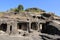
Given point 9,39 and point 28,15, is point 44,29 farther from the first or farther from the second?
point 9,39

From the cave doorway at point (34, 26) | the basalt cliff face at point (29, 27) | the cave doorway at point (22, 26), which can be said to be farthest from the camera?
the cave doorway at point (34, 26)

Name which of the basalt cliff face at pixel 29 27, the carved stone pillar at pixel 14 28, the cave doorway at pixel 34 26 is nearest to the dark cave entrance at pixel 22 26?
the basalt cliff face at pixel 29 27

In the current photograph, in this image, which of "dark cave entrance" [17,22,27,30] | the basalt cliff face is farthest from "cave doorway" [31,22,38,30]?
"dark cave entrance" [17,22,27,30]

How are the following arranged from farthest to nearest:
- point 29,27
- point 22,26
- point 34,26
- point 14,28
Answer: point 34,26, point 22,26, point 29,27, point 14,28

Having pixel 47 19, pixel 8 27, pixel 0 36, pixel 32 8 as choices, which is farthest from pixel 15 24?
pixel 32 8

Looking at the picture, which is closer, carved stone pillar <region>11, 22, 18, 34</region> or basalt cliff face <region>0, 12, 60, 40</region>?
basalt cliff face <region>0, 12, 60, 40</region>

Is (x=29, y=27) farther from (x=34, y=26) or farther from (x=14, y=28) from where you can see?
(x=14, y=28)

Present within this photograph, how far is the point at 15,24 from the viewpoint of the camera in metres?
33.6

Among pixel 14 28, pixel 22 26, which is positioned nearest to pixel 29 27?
pixel 22 26

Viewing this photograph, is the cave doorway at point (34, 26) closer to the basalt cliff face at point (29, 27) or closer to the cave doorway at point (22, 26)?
the basalt cliff face at point (29, 27)

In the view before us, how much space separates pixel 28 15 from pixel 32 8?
1034 cm

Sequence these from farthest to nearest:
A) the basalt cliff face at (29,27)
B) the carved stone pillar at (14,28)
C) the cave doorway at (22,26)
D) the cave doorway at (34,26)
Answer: the cave doorway at (34,26) → the cave doorway at (22,26) → the carved stone pillar at (14,28) → the basalt cliff face at (29,27)

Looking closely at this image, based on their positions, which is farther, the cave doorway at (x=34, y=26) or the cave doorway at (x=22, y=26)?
the cave doorway at (x=34, y=26)

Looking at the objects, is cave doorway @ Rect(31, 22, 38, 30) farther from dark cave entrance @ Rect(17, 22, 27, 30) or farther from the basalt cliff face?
dark cave entrance @ Rect(17, 22, 27, 30)
